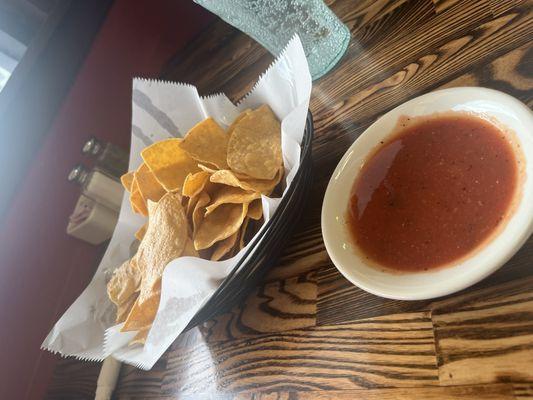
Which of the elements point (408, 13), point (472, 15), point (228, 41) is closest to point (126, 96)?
point (228, 41)

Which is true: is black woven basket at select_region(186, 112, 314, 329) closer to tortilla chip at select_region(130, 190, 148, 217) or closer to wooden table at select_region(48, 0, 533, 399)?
wooden table at select_region(48, 0, 533, 399)

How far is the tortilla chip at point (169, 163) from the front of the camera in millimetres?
1143

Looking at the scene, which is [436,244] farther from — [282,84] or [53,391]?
[53,391]

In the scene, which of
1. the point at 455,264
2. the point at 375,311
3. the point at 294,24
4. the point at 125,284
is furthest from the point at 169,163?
the point at 455,264

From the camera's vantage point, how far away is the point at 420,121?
854 millimetres

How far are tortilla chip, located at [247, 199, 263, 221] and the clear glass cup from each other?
453mm

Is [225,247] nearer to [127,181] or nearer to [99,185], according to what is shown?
[127,181]

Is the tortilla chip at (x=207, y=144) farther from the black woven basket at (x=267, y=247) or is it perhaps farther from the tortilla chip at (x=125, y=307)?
the tortilla chip at (x=125, y=307)

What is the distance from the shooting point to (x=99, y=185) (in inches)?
67.6

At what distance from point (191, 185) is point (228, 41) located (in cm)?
98

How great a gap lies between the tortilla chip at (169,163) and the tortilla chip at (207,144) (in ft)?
0.11

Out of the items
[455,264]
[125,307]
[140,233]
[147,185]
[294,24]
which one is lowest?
[125,307]

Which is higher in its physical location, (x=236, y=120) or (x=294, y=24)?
(x=294, y=24)

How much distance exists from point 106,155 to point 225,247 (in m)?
1.00
